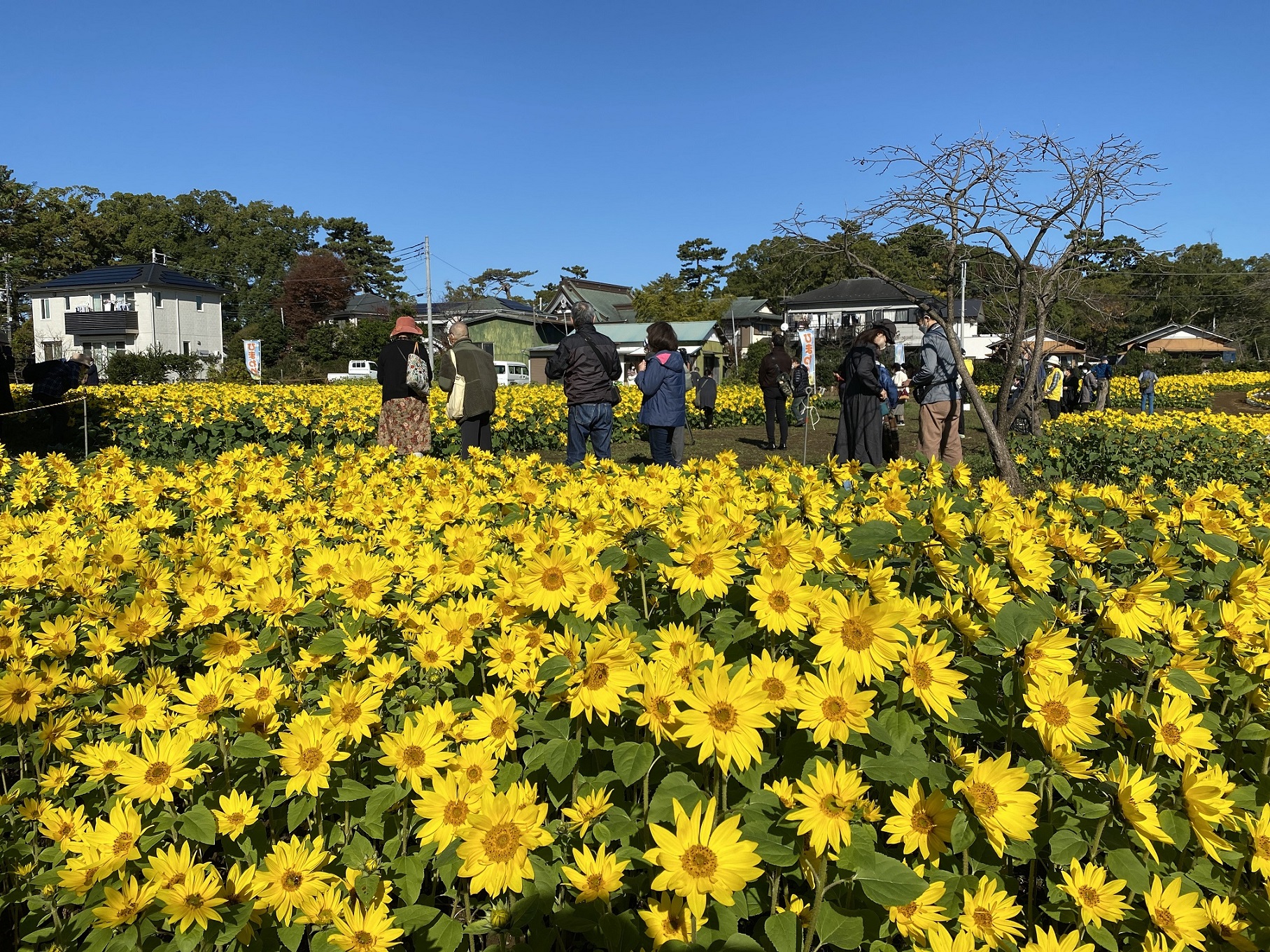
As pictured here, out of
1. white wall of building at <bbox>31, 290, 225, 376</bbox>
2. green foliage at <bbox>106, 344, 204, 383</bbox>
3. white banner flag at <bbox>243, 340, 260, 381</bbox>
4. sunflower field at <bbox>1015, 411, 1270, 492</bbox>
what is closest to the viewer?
sunflower field at <bbox>1015, 411, 1270, 492</bbox>

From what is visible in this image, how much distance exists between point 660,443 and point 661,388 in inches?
22.2

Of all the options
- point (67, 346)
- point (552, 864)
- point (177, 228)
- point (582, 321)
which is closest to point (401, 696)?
point (552, 864)

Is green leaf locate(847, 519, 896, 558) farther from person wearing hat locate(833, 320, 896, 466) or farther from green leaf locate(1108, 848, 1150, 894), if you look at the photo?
person wearing hat locate(833, 320, 896, 466)

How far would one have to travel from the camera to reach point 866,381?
7047mm

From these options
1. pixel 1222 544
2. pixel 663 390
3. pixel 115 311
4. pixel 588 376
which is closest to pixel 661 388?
pixel 663 390

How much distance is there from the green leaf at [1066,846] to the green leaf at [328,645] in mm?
1474

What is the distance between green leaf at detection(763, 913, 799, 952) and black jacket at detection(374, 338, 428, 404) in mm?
6474

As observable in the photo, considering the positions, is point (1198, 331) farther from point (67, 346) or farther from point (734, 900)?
point (67, 346)

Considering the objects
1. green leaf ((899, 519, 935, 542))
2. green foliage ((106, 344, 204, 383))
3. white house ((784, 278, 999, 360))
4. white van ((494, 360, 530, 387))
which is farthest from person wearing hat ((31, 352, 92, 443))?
white house ((784, 278, 999, 360))

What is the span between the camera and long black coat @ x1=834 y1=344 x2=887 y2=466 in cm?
705

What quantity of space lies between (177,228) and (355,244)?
15996 mm

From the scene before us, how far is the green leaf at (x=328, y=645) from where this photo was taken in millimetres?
1760

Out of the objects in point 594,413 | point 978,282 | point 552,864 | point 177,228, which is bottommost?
point 552,864

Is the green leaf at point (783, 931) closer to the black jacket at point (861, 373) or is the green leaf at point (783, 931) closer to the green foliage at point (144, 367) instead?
the black jacket at point (861, 373)
